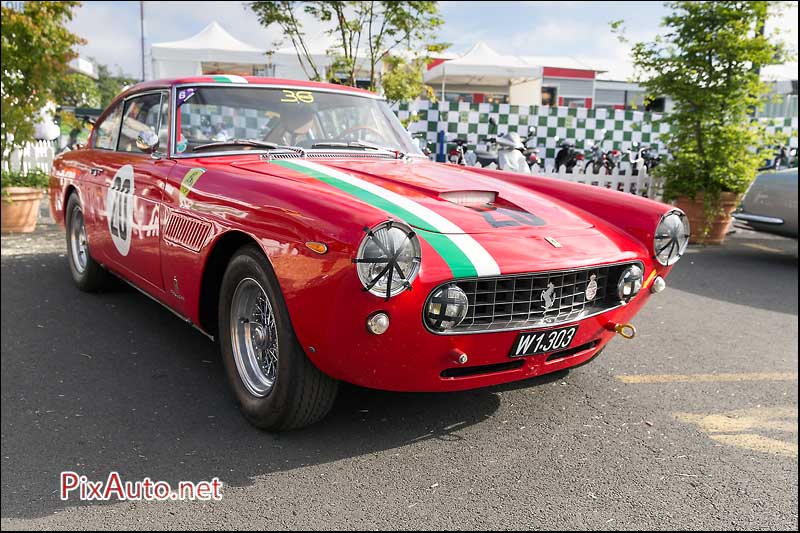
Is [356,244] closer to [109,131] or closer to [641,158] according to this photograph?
[109,131]

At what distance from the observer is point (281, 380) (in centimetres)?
240

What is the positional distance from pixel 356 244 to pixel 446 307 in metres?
0.38

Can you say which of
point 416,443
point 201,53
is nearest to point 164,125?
point 416,443

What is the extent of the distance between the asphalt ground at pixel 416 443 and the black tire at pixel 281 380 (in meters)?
0.10

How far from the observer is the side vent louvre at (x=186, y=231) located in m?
2.77

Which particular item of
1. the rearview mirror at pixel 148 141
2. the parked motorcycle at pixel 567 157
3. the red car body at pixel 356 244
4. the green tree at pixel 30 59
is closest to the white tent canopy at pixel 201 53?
the green tree at pixel 30 59

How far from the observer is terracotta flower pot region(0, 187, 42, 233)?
7102 mm

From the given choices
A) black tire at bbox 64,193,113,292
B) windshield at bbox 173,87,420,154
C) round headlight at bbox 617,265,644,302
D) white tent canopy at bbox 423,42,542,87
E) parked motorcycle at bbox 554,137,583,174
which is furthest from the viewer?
white tent canopy at bbox 423,42,542,87

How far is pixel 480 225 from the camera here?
2.51 meters

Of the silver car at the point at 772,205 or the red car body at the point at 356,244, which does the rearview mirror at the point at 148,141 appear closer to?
the red car body at the point at 356,244

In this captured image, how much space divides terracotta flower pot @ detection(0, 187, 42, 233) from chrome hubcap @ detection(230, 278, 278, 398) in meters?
5.68

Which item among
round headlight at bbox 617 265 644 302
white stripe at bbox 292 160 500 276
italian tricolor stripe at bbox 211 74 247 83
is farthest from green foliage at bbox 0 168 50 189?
round headlight at bbox 617 265 644 302

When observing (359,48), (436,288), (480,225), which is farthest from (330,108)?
(359,48)

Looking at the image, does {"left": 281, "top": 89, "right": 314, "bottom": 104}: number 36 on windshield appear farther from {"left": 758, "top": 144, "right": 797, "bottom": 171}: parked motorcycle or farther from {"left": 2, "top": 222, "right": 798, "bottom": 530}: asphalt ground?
{"left": 758, "top": 144, "right": 797, "bottom": 171}: parked motorcycle
